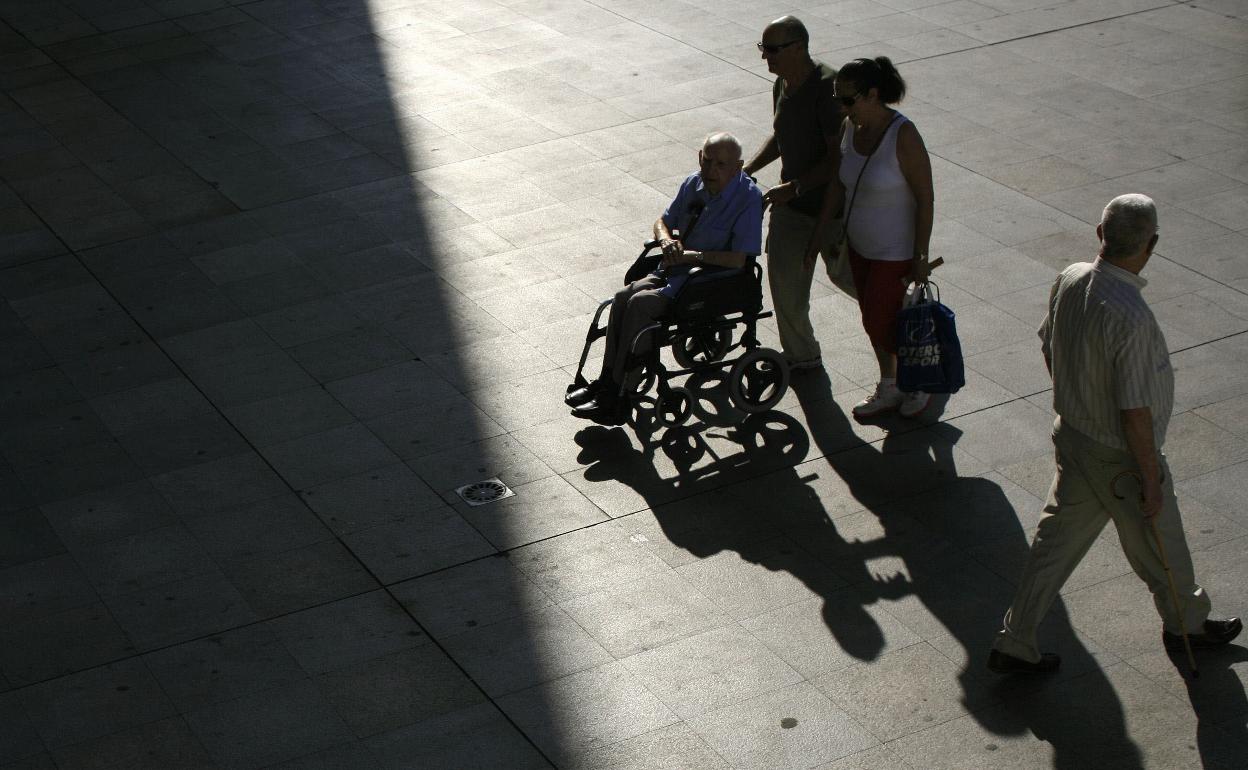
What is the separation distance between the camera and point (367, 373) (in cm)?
865

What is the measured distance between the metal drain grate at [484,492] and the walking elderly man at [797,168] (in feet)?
6.16

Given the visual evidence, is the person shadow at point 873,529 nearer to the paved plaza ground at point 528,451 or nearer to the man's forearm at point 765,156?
the paved plaza ground at point 528,451

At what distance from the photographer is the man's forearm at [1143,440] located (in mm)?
5375

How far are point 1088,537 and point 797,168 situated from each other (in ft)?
10.1

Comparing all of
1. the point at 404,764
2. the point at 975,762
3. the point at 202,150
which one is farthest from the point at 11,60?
the point at 975,762

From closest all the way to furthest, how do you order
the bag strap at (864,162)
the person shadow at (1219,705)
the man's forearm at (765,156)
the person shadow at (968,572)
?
the person shadow at (1219,705)
the person shadow at (968,572)
the bag strap at (864,162)
the man's forearm at (765,156)

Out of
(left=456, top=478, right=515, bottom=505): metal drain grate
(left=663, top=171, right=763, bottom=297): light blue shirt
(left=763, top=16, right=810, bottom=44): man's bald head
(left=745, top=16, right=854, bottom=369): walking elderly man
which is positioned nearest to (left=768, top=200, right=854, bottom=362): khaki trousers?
(left=745, top=16, right=854, bottom=369): walking elderly man

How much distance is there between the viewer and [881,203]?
7570 millimetres

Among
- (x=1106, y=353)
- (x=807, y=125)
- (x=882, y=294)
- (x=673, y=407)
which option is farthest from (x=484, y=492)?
(x=1106, y=353)

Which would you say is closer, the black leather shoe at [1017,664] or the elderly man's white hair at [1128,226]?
the elderly man's white hair at [1128,226]

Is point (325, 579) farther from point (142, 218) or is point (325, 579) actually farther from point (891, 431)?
point (142, 218)

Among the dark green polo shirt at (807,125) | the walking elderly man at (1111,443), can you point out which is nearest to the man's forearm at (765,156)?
the dark green polo shirt at (807,125)

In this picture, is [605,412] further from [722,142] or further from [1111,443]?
[1111,443]

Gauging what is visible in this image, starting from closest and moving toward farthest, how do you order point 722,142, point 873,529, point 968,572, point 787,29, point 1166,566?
Result: point 1166,566 < point 968,572 < point 873,529 < point 722,142 < point 787,29
